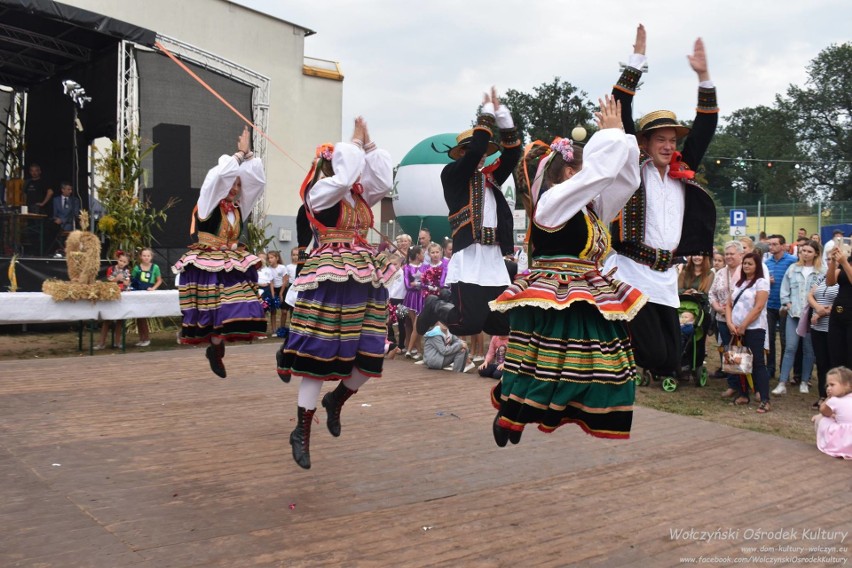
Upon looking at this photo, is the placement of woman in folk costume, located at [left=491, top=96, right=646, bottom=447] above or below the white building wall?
below

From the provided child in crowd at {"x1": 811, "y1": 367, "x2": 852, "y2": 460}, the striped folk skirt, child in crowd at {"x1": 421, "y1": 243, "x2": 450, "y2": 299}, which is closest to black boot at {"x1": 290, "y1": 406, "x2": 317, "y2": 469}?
the striped folk skirt

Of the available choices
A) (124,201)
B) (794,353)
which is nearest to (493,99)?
(794,353)

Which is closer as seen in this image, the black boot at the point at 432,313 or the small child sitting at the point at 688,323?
the small child sitting at the point at 688,323

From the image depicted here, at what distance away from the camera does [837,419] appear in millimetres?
5570

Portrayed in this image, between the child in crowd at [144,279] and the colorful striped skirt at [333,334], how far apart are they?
24.8ft

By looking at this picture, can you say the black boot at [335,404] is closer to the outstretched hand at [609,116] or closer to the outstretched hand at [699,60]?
the outstretched hand at [609,116]

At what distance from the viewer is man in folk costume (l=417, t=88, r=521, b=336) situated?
5746 mm

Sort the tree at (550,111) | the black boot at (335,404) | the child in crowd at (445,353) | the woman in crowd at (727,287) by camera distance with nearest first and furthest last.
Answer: the black boot at (335,404) → the woman in crowd at (727,287) → the child in crowd at (445,353) → the tree at (550,111)

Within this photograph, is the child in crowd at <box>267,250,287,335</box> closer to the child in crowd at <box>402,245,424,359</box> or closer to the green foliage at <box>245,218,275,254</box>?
the green foliage at <box>245,218,275,254</box>

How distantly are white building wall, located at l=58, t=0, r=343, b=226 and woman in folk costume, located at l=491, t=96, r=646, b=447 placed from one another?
17.6 meters

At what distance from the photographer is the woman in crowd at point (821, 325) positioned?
767 cm

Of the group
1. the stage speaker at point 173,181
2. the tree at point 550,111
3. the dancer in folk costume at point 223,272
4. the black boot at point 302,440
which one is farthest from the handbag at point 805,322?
the tree at point 550,111

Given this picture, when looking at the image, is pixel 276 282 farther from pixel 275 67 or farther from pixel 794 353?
pixel 275 67

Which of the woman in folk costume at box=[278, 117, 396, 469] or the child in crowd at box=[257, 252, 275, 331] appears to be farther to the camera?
the child in crowd at box=[257, 252, 275, 331]
